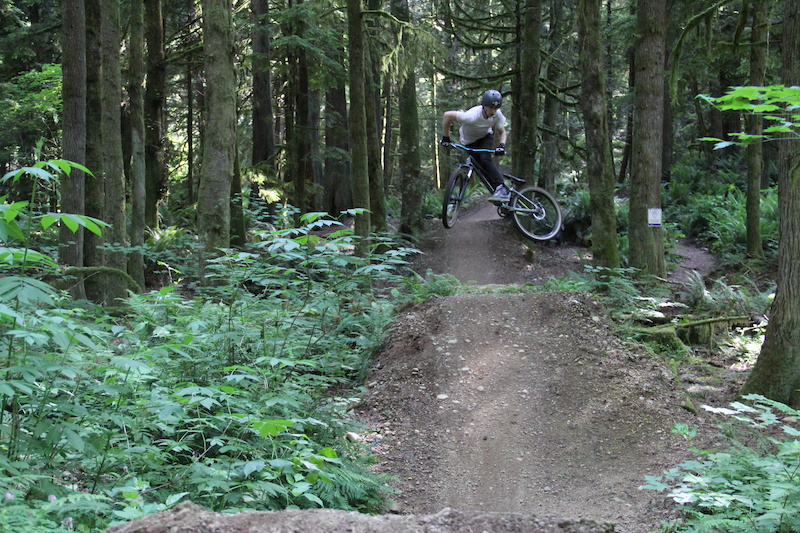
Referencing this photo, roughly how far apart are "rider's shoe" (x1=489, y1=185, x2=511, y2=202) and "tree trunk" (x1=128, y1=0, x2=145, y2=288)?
7191mm

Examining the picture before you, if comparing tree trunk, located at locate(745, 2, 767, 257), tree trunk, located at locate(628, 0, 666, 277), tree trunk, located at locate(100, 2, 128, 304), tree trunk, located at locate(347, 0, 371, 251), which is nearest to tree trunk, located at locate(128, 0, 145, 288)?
tree trunk, located at locate(100, 2, 128, 304)

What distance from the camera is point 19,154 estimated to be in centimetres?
1978

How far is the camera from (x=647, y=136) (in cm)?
1118

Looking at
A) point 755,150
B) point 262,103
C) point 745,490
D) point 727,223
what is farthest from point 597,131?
point 262,103

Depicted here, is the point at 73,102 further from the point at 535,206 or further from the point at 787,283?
the point at 787,283

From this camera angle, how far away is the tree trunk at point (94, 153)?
11.0 metres

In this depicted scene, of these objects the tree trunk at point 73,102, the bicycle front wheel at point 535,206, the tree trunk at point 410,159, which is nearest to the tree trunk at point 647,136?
the bicycle front wheel at point 535,206

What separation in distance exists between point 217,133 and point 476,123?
462 cm

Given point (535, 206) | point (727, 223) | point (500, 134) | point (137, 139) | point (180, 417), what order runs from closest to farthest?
1. point (180, 417)
2. point (500, 134)
3. point (535, 206)
4. point (137, 139)
5. point (727, 223)

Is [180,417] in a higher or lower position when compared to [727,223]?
lower

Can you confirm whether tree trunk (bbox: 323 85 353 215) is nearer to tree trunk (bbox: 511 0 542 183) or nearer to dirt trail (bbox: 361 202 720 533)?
tree trunk (bbox: 511 0 542 183)

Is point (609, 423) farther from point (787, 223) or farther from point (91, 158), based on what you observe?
point (91, 158)

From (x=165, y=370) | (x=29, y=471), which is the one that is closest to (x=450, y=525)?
(x=29, y=471)

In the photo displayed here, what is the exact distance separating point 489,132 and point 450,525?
29.9 ft
